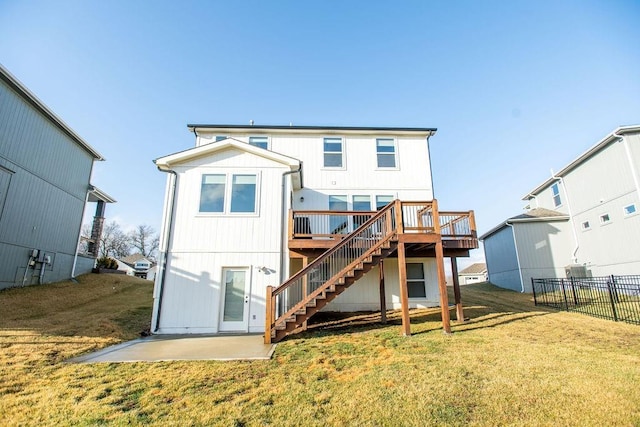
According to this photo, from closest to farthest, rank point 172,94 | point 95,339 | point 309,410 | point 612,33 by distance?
1. point 309,410
2. point 95,339
3. point 172,94
4. point 612,33

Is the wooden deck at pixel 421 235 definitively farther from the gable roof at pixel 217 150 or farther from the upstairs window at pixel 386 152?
the upstairs window at pixel 386 152

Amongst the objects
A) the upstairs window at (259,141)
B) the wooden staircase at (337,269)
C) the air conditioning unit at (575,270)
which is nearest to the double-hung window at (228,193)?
the wooden staircase at (337,269)

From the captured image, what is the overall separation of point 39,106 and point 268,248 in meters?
14.0

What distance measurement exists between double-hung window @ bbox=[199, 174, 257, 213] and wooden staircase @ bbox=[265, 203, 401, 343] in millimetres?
3234

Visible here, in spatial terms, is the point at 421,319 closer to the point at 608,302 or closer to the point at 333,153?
the point at 333,153

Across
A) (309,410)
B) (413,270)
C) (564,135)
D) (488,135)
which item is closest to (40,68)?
(309,410)

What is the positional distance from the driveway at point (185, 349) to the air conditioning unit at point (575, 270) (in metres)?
17.9

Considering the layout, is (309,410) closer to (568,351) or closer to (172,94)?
(568,351)

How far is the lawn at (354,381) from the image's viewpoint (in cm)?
349

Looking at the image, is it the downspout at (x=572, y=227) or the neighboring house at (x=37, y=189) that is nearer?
the neighboring house at (x=37, y=189)

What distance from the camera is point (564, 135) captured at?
14.7 meters

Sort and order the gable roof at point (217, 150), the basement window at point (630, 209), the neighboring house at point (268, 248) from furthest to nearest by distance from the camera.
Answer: the basement window at point (630, 209), the gable roof at point (217, 150), the neighboring house at point (268, 248)

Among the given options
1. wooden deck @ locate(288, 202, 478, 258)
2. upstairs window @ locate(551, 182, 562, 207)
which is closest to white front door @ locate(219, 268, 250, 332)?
wooden deck @ locate(288, 202, 478, 258)

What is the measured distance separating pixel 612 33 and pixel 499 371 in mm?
18842
